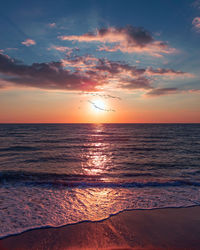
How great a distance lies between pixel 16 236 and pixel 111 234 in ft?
10.3

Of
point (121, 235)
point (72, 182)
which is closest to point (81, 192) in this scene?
point (72, 182)

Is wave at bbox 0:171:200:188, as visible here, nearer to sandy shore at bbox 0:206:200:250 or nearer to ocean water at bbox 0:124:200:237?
ocean water at bbox 0:124:200:237

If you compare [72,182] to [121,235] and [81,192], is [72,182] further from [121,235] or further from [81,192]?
[121,235]

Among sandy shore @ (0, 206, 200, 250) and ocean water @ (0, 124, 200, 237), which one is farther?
ocean water @ (0, 124, 200, 237)

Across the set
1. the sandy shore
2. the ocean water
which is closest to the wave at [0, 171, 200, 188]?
the ocean water

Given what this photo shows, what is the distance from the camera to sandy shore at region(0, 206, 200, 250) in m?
4.95

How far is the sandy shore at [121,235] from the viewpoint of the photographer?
4.95 metres

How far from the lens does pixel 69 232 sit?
559cm

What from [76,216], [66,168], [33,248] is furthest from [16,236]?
[66,168]

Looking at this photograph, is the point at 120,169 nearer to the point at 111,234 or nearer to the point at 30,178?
the point at 30,178

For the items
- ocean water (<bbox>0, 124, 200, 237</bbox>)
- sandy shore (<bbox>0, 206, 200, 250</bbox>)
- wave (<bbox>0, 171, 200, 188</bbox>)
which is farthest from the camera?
wave (<bbox>0, 171, 200, 188</bbox>)

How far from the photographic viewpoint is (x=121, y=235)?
544 centimetres

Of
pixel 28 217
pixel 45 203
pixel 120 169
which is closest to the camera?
pixel 28 217

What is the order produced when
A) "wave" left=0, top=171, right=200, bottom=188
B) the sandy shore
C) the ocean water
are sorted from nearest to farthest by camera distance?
the sandy shore
the ocean water
"wave" left=0, top=171, right=200, bottom=188
